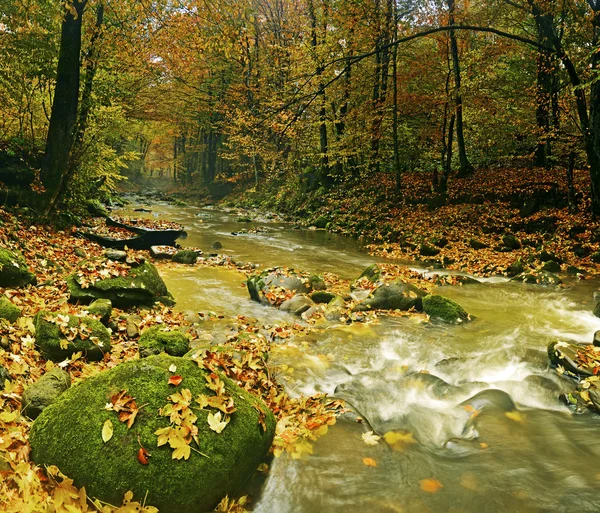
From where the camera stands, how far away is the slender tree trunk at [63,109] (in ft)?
34.7

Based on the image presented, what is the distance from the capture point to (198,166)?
45.7m

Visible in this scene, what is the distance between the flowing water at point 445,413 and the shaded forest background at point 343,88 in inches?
152

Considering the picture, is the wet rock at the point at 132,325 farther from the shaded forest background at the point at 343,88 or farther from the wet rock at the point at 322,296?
the shaded forest background at the point at 343,88

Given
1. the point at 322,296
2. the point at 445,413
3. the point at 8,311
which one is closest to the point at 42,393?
the point at 8,311

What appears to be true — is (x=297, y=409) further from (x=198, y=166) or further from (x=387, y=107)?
(x=198, y=166)

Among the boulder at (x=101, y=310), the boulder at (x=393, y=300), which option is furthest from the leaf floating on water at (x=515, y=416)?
the boulder at (x=101, y=310)

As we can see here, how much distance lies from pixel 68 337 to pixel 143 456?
2454 millimetres

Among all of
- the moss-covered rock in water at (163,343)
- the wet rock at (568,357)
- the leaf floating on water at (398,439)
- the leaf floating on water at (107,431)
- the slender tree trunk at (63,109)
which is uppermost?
the slender tree trunk at (63,109)

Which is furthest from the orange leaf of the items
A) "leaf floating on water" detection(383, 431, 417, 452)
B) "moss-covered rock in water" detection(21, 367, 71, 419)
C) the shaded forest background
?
the shaded forest background

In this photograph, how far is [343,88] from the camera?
1920cm

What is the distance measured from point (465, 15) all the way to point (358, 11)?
14.5ft

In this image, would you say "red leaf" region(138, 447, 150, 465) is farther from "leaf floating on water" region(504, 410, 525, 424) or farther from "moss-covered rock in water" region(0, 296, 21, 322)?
"leaf floating on water" region(504, 410, 525, 424)

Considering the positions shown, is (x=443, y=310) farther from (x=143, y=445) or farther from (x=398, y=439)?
(x=143, y=445)

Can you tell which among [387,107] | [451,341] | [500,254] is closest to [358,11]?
[387,107]
